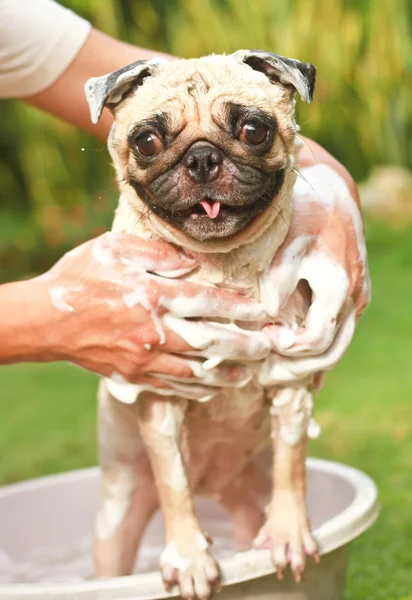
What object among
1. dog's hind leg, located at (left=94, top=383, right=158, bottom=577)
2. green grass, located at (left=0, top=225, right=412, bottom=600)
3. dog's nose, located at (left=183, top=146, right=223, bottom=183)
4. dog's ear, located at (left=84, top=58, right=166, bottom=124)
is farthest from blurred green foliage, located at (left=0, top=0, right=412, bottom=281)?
dog's nose, located at (left=183, top=146, right=223, bottom=183)

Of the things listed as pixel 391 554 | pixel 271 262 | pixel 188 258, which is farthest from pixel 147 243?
pixel 391 554

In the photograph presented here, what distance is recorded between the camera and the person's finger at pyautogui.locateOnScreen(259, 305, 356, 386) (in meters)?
1.43

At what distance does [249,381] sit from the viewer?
56.7 inches

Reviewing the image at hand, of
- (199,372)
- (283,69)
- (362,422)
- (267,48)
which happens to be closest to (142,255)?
(199,372)

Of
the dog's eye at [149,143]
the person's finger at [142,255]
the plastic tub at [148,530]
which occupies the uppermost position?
the dog's eye at [149,143]

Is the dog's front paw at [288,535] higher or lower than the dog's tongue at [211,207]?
lower

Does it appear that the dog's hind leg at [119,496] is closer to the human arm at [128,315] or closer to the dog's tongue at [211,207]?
the human arm at [128,315]

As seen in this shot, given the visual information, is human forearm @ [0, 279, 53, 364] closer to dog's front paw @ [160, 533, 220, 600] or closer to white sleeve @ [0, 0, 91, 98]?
dog's front paw @ [160, 533, 220, 600]

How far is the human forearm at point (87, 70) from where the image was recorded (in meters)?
1.71

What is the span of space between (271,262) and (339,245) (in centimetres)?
12

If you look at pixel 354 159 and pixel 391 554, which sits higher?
pixel 391 554

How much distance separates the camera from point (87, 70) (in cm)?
171

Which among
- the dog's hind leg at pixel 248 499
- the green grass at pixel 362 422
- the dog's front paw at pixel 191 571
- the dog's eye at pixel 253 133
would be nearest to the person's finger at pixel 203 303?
the dog's eye at pixel 253 133

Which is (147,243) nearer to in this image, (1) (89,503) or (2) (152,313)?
(2) (152,313)
